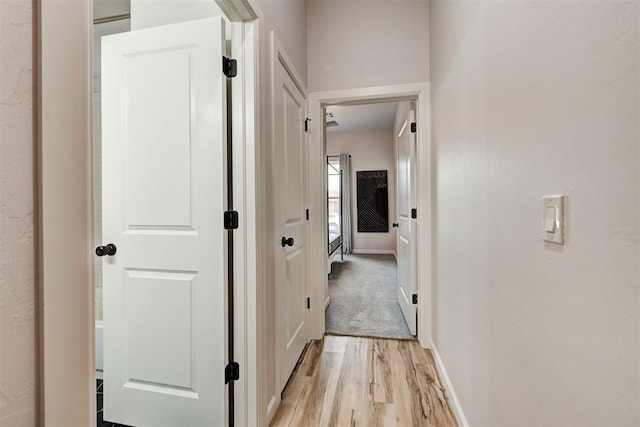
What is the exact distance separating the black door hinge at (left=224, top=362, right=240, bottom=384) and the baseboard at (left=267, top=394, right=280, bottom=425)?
0.28 meters

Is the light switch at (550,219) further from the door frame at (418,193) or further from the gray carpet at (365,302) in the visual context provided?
the gray carpet at (365,302)

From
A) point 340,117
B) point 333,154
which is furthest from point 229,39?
point 333,154

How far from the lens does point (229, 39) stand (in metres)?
1.44

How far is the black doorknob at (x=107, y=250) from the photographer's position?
1.48m

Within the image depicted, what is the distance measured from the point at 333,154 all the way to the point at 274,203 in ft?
18.3

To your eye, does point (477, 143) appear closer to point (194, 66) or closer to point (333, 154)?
point (194, 66)

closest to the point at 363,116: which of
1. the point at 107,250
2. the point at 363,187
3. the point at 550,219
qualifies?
the point at 363,187

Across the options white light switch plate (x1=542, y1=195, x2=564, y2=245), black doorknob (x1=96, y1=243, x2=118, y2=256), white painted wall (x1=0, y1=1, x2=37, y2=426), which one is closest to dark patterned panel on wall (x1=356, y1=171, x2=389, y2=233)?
black doorknob (x1=96, y1=243, x2=118, y2=256)

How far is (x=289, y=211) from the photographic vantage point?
6.23 ft

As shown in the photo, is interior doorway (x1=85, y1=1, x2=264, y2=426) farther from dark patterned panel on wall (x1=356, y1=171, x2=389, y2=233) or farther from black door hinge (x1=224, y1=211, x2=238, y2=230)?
dark patterned panel on wall (x1=356, y1=171, x2=389, y2=233)

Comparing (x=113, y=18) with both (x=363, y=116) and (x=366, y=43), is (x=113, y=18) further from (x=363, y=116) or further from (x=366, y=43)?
(x=363, y=116)

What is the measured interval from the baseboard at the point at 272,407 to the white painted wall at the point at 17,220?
48.6 inches

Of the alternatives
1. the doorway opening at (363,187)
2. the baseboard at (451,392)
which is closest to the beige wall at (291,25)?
the baseboard at (451,392)

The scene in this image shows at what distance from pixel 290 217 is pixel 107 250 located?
1.01m
